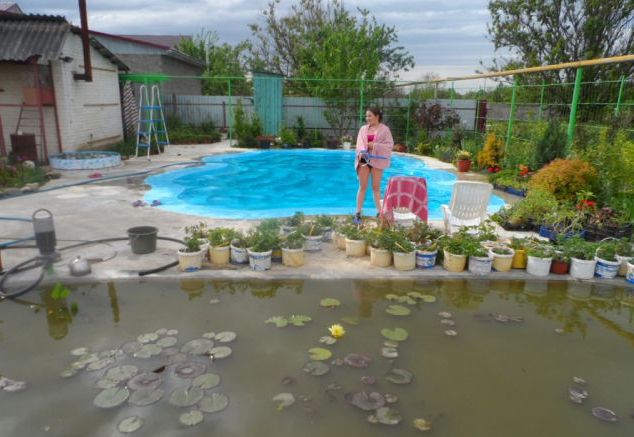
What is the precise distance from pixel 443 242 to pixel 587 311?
1413 mm

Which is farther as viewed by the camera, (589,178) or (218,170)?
(218,170)

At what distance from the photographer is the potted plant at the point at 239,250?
14.9 ft

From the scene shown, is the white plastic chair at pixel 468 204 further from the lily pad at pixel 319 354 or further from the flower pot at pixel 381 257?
the lily pad at pixel 319 354

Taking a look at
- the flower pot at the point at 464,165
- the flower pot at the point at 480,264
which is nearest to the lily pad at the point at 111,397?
the flower pot at the point at 480,264

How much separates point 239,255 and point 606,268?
11.9 ft

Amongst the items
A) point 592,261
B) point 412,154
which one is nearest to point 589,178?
point 592,261

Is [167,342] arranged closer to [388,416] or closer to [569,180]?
[388,416]

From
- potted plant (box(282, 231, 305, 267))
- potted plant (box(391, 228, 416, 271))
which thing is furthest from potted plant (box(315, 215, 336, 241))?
potted plant (box(391, 228, 416, 271))

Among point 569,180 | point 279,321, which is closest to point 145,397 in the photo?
point 279,321

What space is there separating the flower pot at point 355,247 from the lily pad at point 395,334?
1506 mm

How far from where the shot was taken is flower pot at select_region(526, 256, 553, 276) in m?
4.46

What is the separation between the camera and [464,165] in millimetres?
10797

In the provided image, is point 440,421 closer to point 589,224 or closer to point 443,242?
point 443,242

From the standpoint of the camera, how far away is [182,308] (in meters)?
3.71
